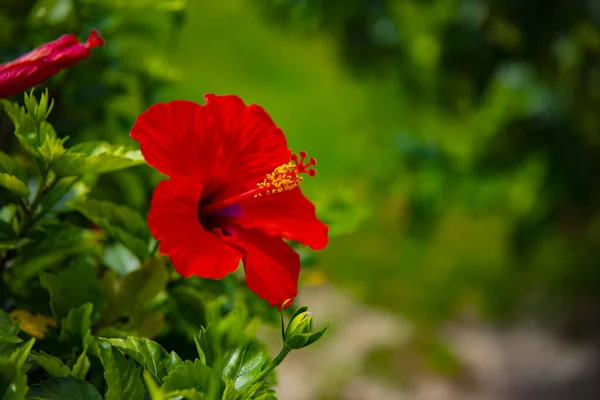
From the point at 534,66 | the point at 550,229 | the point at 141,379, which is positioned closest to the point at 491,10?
the point at 534,66

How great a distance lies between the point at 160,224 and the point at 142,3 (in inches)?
17.1

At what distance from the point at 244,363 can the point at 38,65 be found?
36 cm

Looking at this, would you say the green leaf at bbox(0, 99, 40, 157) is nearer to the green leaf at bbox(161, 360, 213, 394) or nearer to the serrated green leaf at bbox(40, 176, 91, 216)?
the serrated green leaf at bbox(40, 176, 91, 216)

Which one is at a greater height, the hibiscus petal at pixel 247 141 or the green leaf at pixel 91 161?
the hibiscus petal at pixel 247 141

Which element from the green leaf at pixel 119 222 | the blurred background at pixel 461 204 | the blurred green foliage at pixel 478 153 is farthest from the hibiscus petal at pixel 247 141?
the blurred green foliage at pixel 478 153

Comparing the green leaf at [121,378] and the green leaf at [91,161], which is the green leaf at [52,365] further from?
the green leaf at [91,161]

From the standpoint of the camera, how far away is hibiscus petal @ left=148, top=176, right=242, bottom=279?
68cm

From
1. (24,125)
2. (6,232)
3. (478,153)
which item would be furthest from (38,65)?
(478,153)

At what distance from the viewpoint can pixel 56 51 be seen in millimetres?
754

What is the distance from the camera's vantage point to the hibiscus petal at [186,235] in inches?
26.6

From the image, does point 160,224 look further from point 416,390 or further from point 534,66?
point 534,66

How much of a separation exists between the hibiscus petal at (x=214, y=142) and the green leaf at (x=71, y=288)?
0.15 m

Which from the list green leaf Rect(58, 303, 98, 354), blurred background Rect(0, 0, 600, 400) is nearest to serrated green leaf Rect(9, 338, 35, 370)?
green leaf Rect(58, 303, 98, 354)

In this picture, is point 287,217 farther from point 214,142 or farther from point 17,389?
point 17,389
